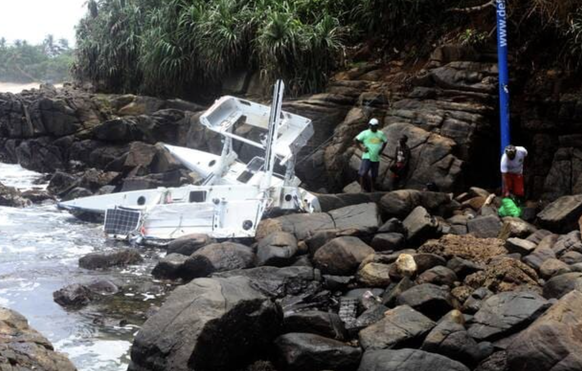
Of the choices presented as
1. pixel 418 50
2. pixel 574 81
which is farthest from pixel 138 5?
pixel 574 81

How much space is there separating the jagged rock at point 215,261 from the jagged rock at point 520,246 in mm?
3616

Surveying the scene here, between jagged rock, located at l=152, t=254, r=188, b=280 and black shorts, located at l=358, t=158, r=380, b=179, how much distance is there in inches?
171

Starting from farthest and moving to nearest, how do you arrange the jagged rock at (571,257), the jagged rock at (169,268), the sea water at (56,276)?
the jagged rock at (169,268)
the jagged rock at (571,257)
the sea water at (56,276)

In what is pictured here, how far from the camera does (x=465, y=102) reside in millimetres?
13508

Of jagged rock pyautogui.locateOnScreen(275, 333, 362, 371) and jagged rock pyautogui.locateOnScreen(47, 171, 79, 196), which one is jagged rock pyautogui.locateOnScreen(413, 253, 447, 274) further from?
jagged rock pyautogui.locateOnScreen(47, 171, 79, 196)

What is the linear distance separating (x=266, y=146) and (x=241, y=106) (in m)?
1.70

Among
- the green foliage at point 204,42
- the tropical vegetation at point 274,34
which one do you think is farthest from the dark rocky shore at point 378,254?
the green foliage at point 204,42

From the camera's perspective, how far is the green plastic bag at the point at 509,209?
35.1 feet

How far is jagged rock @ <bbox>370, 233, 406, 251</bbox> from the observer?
31.4 feet

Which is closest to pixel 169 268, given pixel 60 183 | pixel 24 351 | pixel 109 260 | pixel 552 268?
pixel 109 260

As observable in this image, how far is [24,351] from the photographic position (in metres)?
5.00

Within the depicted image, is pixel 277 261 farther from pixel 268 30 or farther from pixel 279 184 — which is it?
pixel 268 30

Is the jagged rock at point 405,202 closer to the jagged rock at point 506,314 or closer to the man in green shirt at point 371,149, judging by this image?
the man in green shirt at point 371,149

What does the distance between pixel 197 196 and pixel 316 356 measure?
673cm
